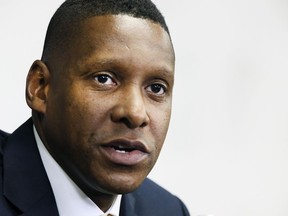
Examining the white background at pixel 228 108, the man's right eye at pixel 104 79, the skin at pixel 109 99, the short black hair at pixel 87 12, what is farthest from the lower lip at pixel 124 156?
the white background at pixel 228 108

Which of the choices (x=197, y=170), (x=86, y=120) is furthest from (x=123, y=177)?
(x=197, y=170)

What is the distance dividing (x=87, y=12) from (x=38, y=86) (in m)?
0.16

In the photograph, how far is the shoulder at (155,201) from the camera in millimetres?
1250

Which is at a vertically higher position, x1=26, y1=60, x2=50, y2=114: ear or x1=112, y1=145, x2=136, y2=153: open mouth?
x1=26, y1=60, x2=50, y2=114: ear

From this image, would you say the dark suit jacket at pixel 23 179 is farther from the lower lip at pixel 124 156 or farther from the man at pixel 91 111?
the lower lip at pixel 124 156

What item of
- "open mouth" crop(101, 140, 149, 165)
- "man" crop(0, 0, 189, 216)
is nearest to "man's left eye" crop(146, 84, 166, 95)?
"man" crop(0, 0, 189, 216)

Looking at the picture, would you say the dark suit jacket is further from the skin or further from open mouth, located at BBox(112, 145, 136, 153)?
open mouth, located at BBox(112, 145, 136, 153)

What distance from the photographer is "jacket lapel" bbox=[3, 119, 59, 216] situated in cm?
103

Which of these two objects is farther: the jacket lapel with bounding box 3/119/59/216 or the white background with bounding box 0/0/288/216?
the white background with bounding box 0/0/288/216

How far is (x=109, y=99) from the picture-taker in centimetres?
96

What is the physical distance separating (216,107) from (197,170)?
7.4 inches

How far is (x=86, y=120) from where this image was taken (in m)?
0.96

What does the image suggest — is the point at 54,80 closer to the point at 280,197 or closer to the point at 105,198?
the point at 105,198

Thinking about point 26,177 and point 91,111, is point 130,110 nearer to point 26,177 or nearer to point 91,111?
point 91,111
